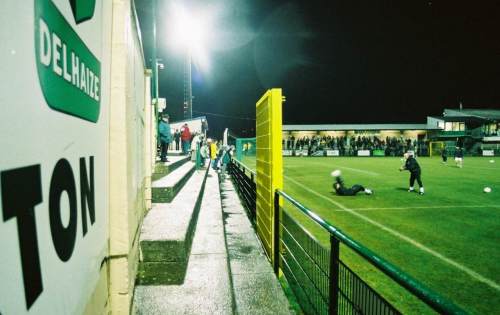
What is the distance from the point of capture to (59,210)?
1.28m

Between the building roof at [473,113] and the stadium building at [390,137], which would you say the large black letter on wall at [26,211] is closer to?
the stadium building at [390,137]

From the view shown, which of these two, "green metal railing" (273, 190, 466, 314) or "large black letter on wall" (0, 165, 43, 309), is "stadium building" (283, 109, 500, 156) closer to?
"green metal railing" (273, 190, 466, 314)

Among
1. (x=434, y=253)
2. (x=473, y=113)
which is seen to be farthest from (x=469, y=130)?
(x=434, y=253)

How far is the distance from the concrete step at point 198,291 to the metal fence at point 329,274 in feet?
2.68

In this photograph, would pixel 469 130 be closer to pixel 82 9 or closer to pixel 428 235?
pixel 428 235

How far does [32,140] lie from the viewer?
1042 mm

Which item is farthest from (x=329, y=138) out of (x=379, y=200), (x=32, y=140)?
(x=32, y=140)

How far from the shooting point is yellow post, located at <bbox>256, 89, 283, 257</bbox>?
4863 mm

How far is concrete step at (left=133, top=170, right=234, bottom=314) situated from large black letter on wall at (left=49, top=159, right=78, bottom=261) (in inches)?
93.5

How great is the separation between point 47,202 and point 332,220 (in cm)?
810

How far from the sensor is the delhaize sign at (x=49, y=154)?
0.90 metres

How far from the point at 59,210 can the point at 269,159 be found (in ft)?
13.1

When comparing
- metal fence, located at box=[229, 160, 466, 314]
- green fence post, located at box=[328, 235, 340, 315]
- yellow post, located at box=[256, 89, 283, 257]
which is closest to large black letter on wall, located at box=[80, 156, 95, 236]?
metal fence, located at box=[229, 160, 466, 314]

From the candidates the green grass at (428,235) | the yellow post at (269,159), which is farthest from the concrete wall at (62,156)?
the green grass at (428,235)
